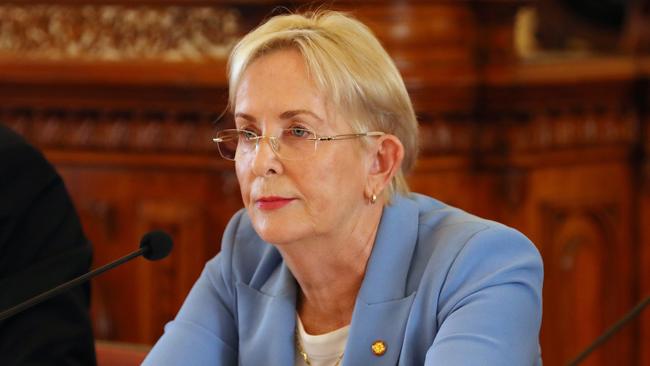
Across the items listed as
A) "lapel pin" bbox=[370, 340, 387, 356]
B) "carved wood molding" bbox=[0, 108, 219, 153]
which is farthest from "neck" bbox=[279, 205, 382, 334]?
"carved wood molding" bbox=[0, 108, 219, 153]

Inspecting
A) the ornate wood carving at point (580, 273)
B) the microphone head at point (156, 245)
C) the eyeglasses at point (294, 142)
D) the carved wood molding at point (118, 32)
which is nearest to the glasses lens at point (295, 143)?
the eyeglasses at point (294, 142)

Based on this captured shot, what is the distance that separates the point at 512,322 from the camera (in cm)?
194

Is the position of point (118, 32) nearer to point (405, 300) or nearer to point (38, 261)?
point (38, 261)

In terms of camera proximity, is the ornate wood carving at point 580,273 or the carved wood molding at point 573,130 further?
the ornate wood carving at point 580,273

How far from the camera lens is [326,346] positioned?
220 centimetres

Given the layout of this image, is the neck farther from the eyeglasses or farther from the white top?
the eyeglasses

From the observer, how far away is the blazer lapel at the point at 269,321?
2.21m

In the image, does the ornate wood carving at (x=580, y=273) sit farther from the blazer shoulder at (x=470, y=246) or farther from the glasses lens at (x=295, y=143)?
the glasses lens at (x=295, y=143)

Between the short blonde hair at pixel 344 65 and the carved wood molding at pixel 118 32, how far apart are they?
64.3 inches

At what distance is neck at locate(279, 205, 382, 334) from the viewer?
2.15 metres

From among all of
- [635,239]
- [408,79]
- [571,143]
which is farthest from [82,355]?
[635,239]

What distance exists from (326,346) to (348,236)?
208 mm

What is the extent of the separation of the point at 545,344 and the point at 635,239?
20.6 inches

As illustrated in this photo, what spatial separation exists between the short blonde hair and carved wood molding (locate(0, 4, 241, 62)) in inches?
64.3
